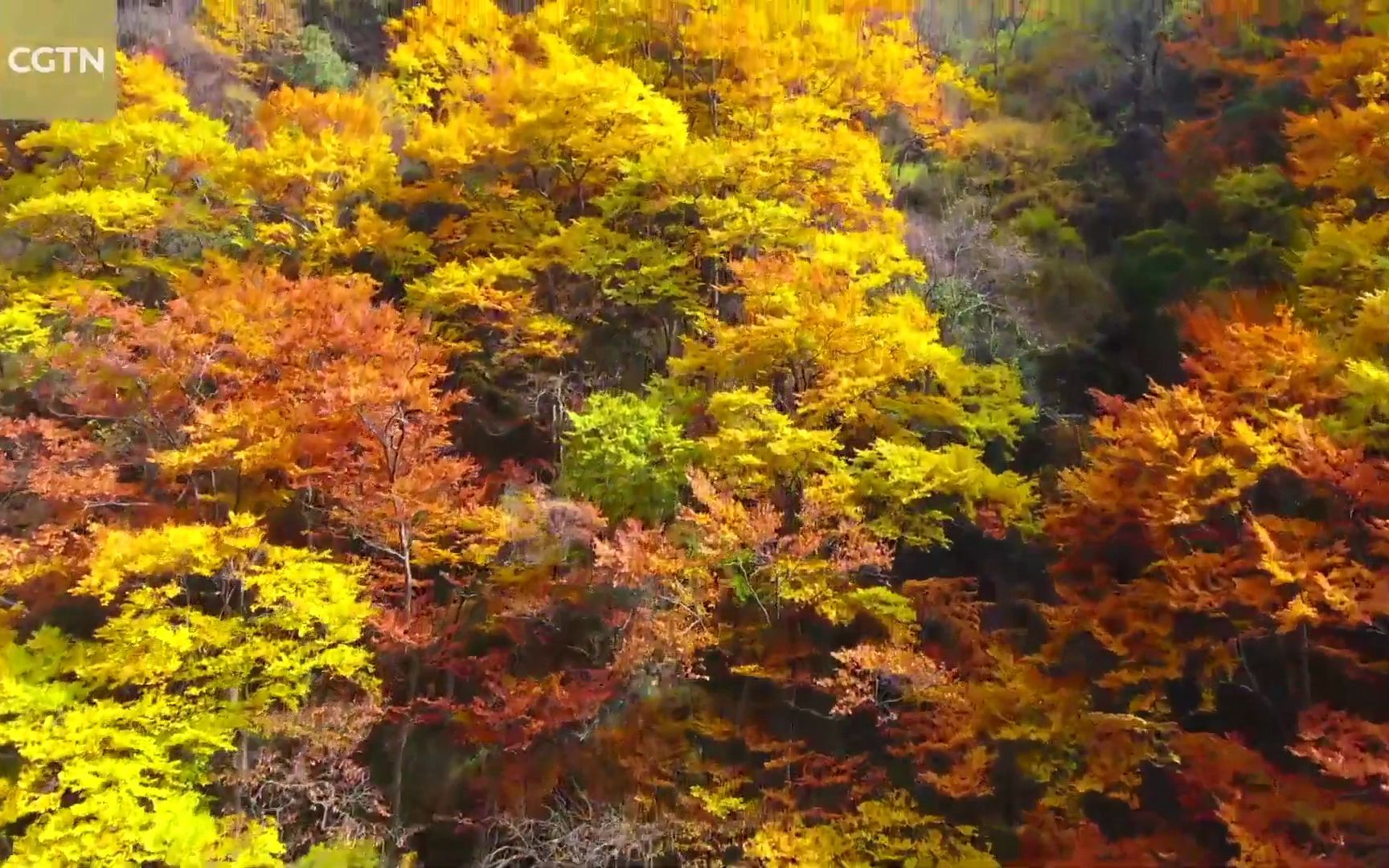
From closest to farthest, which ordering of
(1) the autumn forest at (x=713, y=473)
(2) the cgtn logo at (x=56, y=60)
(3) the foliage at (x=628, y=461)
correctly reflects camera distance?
(1) the autumn forest at (x=713, y=473), (3) the foliage at (x=628, y=461), (2) the cgtn logo at (x=56, y=60)

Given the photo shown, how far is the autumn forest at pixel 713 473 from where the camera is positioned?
384 inches

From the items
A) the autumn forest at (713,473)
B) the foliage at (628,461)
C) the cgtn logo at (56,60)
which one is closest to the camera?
the autumn forest at (713,473)

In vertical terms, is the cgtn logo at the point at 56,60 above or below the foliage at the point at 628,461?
above

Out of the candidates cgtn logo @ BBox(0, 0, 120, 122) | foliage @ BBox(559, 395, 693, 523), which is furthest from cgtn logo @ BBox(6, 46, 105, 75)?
foliage @ BBox(559, 395, 693, 523)

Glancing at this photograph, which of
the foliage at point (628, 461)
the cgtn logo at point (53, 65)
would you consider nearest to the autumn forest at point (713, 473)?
the foliage at point (628, 461)

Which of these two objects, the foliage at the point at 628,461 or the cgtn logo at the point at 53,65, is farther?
the cgtn logo at the point at 53,65

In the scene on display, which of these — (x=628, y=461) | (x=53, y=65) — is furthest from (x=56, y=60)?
(x=628, y=461)

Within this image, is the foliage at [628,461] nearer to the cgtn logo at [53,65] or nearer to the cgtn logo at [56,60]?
the cgtn logo at [53,65]

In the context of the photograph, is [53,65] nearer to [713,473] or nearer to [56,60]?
[56,60]

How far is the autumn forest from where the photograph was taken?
9.77m

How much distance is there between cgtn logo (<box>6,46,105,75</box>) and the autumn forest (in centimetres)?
112

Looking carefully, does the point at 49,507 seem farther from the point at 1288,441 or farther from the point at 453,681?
the point at 1288,441

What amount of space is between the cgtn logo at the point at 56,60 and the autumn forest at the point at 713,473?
1.12 metres

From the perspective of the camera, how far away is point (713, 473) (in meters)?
11.6
